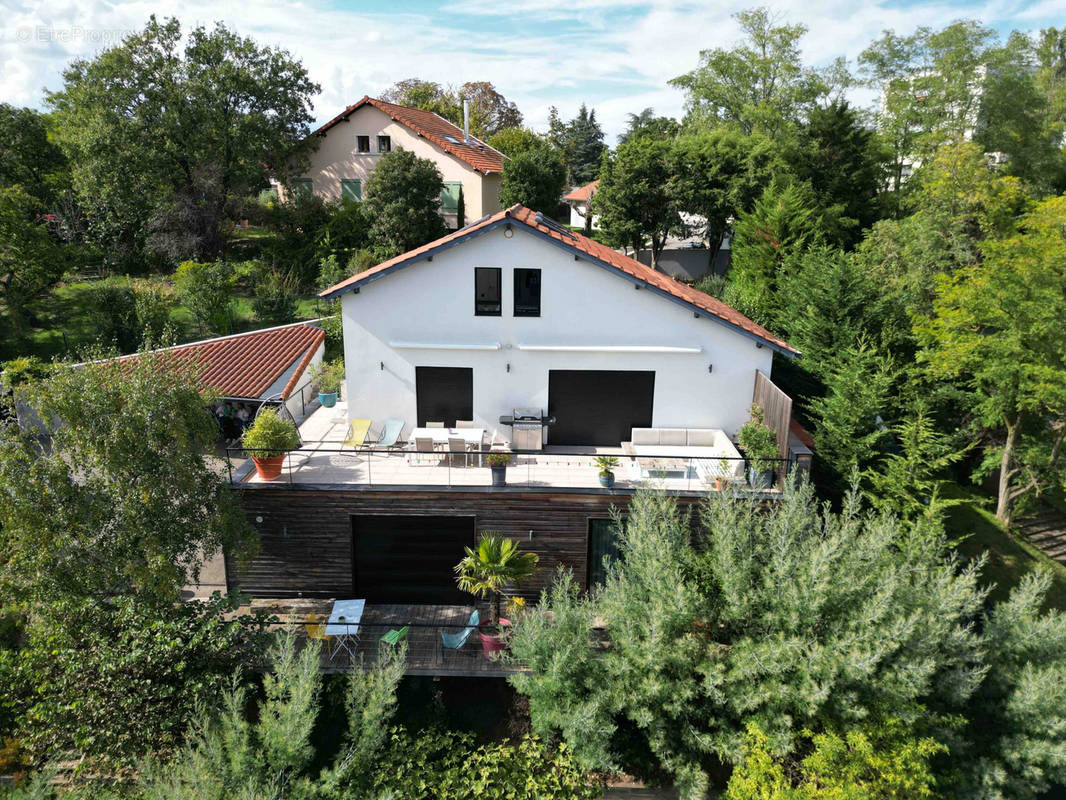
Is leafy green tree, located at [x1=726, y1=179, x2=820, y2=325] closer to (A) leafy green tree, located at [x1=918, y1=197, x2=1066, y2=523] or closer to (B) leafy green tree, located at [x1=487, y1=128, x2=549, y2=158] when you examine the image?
(A) leafy green tree, located at [x1=918, y1=197, x2=1066, y2=523]

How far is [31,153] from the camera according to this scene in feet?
115

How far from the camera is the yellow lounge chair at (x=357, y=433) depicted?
50.6ft

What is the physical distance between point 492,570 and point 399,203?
81.1ft

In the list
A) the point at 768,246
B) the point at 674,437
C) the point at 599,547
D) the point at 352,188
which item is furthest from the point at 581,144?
the point at 599,547

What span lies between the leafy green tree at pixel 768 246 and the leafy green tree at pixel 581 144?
44016 mm

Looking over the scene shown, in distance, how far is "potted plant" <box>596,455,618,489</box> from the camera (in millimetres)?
13914

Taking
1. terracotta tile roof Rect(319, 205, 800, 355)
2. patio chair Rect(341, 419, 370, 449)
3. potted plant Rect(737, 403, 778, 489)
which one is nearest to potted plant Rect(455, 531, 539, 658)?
patio chair Rect(341, 419, 370, 449)

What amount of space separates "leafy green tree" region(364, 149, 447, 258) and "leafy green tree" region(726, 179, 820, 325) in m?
15.8

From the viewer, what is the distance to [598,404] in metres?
16.5

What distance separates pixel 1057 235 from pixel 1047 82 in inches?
1348

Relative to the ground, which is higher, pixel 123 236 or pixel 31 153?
pixel 31 153

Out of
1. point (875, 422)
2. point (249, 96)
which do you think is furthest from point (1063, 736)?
point (249, 96)

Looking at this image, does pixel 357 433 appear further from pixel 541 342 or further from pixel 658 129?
pixel 658 129

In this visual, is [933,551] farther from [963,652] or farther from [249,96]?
[249,96]
